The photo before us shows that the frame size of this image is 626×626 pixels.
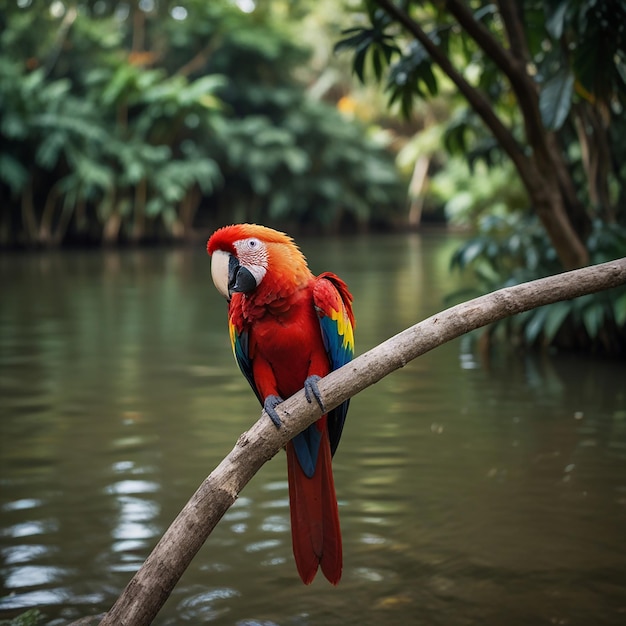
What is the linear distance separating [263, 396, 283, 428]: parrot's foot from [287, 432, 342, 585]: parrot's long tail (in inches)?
5.5

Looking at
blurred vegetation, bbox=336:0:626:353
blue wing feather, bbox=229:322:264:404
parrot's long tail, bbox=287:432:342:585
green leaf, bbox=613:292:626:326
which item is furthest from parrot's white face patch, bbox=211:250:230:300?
green leaf, bbox=613:292:626:326

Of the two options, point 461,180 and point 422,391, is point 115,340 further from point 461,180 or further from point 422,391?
point 461,180

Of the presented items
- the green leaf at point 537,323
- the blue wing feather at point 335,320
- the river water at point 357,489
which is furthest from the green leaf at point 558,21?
the green leaf at point 537,323

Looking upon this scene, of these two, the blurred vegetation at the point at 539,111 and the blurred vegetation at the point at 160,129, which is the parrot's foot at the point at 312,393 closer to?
the blurred vegetation at the point at 539,111

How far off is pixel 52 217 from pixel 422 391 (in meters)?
14.9

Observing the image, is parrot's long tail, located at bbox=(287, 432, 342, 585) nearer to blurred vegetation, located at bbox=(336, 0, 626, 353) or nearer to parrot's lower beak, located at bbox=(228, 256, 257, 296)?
parrot's lower beak, located at bbox=(228, 256, 257, 296)

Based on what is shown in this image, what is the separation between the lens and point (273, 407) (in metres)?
1.91

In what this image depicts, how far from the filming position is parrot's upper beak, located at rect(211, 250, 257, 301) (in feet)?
5.81

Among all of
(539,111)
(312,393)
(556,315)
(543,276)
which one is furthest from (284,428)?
(543,276)

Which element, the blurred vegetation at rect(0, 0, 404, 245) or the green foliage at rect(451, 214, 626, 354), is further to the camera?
the blurred vegetation at rect(0, 0, 404, 245)

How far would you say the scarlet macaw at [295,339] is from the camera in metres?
1.80

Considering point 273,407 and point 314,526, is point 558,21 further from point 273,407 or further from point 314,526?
point 314,526

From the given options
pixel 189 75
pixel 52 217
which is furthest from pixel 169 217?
pixel 189 75

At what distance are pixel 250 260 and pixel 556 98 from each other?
6.95ft
